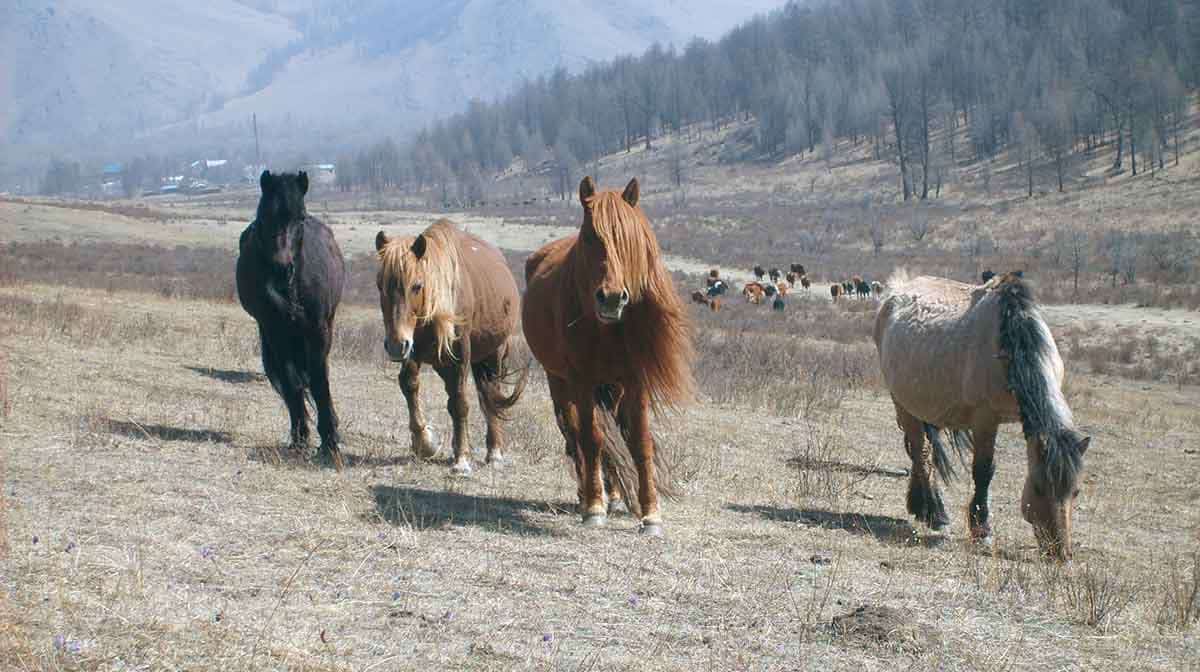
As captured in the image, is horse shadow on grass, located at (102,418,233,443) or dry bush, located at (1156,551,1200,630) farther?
horse shadow on grass, located at (102,418,233,443)

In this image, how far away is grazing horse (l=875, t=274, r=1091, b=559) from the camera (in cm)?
774

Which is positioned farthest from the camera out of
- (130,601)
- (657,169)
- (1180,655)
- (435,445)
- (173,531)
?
(657,169)

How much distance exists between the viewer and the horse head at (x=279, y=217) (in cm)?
984

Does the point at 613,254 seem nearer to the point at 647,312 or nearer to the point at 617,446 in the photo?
the point at 647,312

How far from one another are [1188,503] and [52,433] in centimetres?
1091

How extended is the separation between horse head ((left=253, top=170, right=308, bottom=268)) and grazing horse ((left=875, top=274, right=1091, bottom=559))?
5354 millimetres

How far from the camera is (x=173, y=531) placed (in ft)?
21.8

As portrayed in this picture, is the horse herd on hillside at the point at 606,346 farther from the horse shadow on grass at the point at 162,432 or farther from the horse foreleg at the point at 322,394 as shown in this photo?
the horse shadow on grass at the point at 162,432

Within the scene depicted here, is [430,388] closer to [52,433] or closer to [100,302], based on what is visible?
[52,433]

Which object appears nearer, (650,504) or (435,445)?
(650,504)

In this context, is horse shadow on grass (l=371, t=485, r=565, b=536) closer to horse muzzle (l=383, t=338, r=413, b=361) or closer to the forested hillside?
horse muzzle (l=383, t=338, r=413, b=361)

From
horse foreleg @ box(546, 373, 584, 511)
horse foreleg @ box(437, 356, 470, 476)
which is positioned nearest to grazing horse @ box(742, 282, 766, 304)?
horse foreleg @ box(437, 356, 470, 476)

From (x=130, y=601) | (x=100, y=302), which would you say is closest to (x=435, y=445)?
(x=130, y=601)

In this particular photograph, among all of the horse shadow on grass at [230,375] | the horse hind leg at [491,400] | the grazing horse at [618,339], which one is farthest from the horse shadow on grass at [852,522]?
the horse shadow on grass at [230,375]
